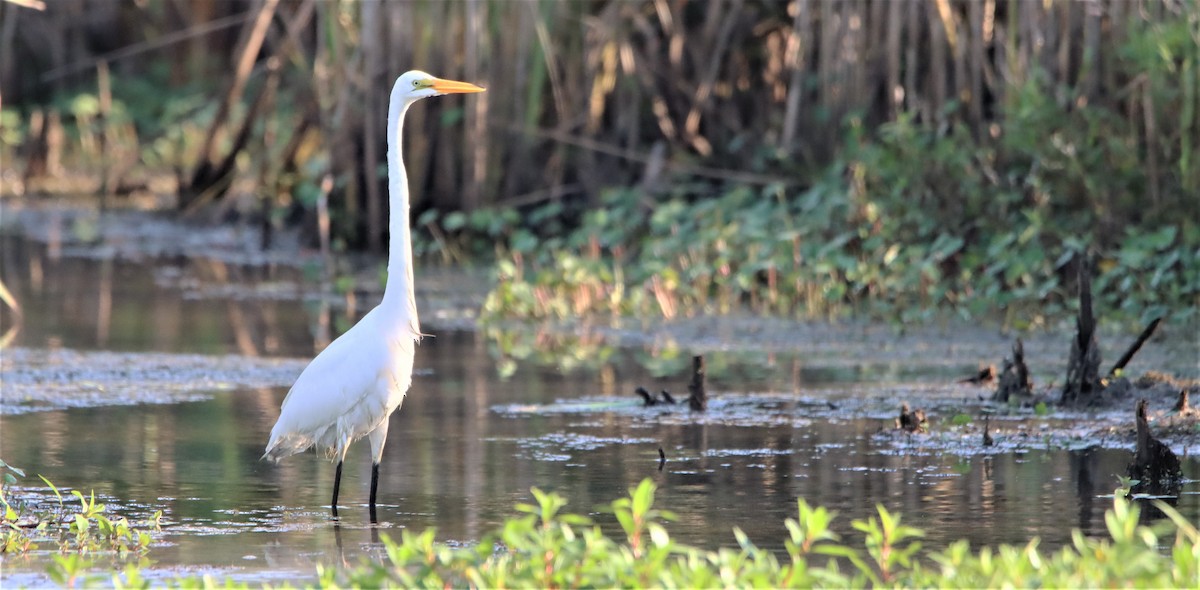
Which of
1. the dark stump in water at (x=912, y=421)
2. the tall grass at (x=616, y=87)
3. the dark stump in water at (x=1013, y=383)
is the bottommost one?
the dark stump in water at (x=912, y=421)

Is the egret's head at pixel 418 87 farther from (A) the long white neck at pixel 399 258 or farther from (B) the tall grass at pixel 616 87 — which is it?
(B) the tall grass at pixel 616 87

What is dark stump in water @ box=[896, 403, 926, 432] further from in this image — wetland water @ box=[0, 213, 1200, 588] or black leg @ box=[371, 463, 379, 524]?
black leg @ box=[371, 463, 379, 524]

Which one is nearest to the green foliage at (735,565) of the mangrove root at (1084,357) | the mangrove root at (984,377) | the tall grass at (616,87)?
the mangrove root at (1084,357)

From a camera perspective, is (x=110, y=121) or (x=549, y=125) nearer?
(x=549, y=125)

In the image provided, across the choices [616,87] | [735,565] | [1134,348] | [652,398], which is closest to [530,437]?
[652,398]

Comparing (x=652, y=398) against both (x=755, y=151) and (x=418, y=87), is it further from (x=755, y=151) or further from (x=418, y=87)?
(x=755, y=151)

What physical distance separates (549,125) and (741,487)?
316 inches

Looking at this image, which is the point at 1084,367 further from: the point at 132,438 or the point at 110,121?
the point at 110,121

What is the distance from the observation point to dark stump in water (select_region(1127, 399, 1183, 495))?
6055 mm

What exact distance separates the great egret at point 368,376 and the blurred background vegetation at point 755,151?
344 centimetres

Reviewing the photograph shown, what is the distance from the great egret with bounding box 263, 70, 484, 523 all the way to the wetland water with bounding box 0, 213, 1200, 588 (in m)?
0.24

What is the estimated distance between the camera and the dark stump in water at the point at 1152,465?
6.05 meters

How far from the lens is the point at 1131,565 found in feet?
12.7

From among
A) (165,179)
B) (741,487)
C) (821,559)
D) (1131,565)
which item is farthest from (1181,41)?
(165,179)
